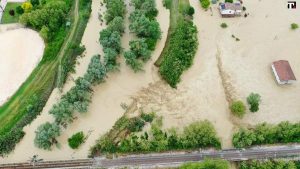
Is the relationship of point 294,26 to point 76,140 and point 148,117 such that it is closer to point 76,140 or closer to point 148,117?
point 148,117

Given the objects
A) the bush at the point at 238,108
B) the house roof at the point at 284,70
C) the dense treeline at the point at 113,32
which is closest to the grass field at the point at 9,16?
the dense treeline at the point at 113,32

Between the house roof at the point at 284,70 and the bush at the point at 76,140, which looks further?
the house roof at the point at 284,70

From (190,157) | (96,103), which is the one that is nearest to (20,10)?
(96,103)

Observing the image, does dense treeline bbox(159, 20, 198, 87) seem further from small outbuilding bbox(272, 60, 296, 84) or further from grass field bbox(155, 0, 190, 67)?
small outbuilding bbox(272, 60, 296, 84)

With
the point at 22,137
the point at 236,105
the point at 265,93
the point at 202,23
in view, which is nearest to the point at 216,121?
the point at 236,105

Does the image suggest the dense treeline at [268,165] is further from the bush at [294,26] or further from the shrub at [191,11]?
the shrub at [191,11]

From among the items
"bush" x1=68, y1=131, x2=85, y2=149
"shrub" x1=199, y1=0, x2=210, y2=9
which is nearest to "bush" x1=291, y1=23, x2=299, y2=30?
"shrub" x1=199, y1=0, x2=210, y2=9

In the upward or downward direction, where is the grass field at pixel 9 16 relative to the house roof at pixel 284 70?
upward
